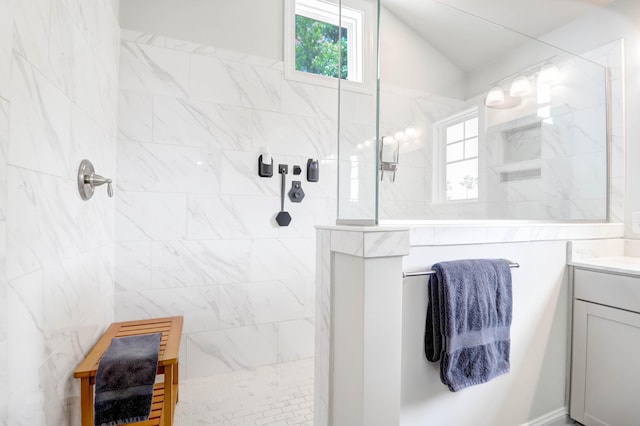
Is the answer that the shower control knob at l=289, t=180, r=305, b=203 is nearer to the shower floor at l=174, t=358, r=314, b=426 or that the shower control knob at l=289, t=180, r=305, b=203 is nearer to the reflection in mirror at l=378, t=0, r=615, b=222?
the reflection in mirror at l=378, t=0, r=615, b=222

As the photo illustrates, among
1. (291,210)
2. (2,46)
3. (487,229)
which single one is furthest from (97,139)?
(487,229)

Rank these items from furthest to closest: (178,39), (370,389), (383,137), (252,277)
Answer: (252,277) → (178,39) → (383,137) → (370,389)

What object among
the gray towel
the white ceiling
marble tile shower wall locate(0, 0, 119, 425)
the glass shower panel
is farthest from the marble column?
the white ceiling

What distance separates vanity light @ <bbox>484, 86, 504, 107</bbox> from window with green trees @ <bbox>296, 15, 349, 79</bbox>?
1133 millimetres

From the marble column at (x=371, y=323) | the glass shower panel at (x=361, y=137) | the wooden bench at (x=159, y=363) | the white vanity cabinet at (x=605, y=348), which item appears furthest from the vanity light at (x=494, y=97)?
the wooden bench at (x=159, y=363)

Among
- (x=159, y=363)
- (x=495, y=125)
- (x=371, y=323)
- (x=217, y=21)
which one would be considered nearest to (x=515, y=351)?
(x=371, y=323)

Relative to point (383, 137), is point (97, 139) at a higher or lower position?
lower

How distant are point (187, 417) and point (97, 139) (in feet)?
5.10

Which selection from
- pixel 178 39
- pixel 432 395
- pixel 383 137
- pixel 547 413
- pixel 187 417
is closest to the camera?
pixel 432 395

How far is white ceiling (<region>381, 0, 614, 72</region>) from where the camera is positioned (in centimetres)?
200

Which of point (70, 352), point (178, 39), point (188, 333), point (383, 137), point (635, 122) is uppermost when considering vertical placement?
point (178, 39)

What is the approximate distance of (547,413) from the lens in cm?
149

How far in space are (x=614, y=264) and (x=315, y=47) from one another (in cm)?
237

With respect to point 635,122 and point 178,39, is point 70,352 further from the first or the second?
point 635,122
